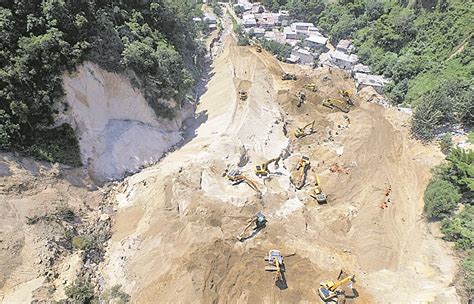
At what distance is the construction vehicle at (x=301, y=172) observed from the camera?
31.4m

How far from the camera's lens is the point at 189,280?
20.6m

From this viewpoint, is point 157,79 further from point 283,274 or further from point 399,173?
point 399,173

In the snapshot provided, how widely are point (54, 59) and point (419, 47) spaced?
157 ft

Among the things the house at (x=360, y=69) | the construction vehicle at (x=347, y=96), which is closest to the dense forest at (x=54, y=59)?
the construction vehicle at (x=347, y=96)

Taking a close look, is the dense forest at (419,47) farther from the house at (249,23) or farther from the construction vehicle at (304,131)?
the construction vehicle at (304,131)

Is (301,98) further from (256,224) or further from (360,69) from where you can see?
(256,224)

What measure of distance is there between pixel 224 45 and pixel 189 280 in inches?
1704

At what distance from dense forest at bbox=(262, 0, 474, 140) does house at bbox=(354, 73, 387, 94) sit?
1.19 metres

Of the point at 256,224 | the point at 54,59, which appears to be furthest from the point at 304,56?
the point at 54,59

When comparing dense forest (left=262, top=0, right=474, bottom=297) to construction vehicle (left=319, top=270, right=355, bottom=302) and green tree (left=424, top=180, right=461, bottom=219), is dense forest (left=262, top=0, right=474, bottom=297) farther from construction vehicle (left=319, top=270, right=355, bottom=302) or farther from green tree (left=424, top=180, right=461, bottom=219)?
construction vehicle (left=319, top=270, right=355, bottom=302)

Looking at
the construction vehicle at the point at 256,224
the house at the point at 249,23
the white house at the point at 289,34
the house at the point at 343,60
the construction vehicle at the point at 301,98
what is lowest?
the construction vehicle at the point at 256,224

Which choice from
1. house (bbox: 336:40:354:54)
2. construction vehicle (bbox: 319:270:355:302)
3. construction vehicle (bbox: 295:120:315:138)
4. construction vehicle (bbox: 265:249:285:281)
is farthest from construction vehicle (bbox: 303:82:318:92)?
construction vehicle (bbox: 319:270:355:302)

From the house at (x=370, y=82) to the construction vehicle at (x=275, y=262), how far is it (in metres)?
31.3

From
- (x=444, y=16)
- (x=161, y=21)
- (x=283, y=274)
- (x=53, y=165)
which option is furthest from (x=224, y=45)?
(x=283, y=274)
